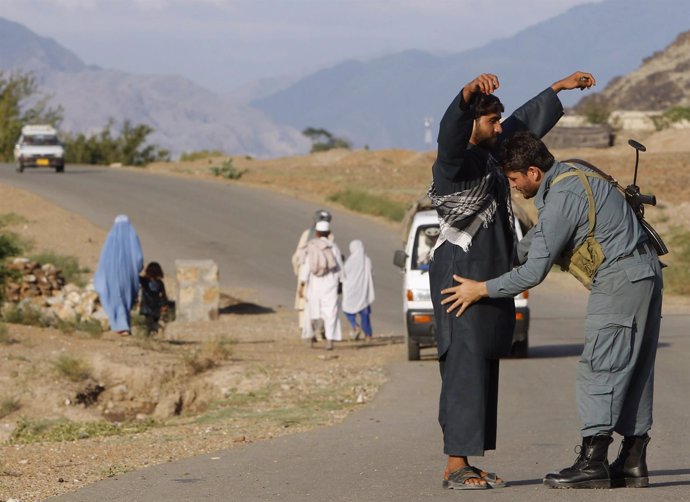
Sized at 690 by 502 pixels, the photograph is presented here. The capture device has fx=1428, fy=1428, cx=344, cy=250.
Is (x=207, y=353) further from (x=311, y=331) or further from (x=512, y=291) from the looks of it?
(x=512, y=291)

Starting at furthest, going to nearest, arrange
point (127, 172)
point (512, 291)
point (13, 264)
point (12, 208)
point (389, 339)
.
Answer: point (127, 172)
point (12, 208)
point (13, 264)
point (389, 339)
point (512, 291)

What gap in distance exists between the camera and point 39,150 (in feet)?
173

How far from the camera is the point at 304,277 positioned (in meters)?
18.8

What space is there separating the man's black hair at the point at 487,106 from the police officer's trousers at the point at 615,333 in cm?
97

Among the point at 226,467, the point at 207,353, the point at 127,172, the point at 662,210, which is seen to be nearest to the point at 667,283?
the point at 662,210

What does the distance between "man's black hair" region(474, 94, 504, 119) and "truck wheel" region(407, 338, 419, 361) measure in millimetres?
9522

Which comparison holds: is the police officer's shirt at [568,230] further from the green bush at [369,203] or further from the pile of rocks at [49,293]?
the green bush at [369,203]

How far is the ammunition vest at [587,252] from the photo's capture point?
7035 millimetres

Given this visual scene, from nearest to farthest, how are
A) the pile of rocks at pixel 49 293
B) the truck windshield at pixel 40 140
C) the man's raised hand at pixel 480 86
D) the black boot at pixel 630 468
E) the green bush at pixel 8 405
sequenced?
the man's raised hand at pixel 480 86, the black boot at pixel 630 468, the green bush at pixel 8 405, the pile of rocks at pixel 49 293, the truck windshield at pixel 40 140

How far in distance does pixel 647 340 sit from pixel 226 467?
293cm

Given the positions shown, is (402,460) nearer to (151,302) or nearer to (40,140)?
(151,302)

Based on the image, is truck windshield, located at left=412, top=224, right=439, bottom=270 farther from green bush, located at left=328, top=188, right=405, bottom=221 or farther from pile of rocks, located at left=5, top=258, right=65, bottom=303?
green bush, located at left=328, top=188, right=405, bottom=221

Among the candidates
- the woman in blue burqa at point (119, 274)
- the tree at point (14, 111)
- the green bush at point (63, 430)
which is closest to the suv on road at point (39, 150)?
the tree at point (14, 111)

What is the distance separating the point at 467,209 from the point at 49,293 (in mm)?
18839
